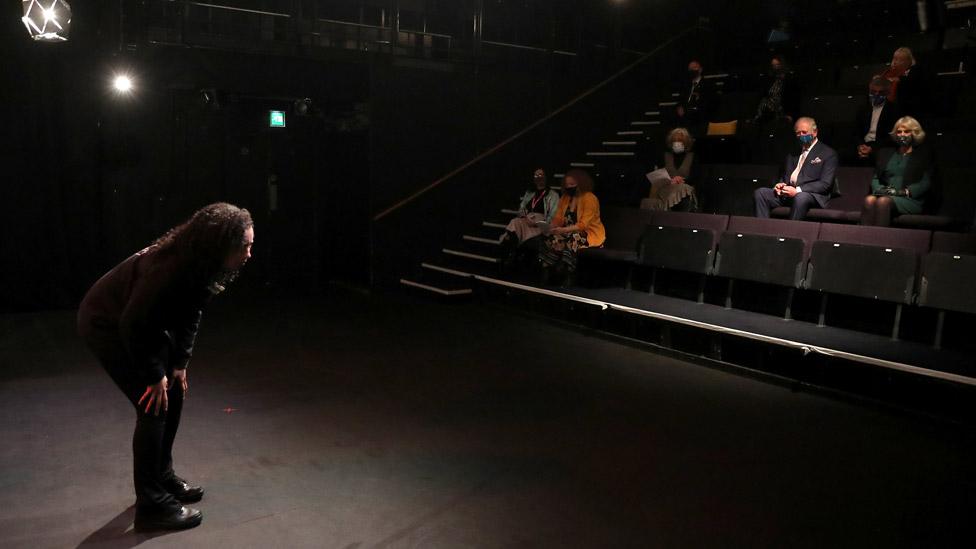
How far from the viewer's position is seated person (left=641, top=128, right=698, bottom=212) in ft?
21.4

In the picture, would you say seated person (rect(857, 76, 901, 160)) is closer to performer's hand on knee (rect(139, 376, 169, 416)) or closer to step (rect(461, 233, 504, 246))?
step (rect(461, 233, 504, 246))

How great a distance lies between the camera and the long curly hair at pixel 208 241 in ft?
8.10

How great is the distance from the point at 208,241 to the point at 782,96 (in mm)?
5919

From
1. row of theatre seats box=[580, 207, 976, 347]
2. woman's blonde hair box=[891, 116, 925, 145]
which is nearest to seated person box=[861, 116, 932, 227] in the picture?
woman's blonde hair box=[891, 116, 925, 145]

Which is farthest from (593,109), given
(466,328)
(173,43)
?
(173,43)

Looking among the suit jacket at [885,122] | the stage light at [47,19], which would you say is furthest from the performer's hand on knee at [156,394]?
the suit jacket at [885,122]

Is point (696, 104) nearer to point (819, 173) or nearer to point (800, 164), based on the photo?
point (800, 164)

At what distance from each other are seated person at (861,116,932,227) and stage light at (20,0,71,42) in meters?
5.86

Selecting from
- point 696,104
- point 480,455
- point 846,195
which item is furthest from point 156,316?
point 696,104

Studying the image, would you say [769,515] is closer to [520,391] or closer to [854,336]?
[520,391]

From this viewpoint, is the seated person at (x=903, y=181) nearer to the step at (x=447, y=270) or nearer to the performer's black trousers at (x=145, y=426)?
the step at (x=447, y=270)

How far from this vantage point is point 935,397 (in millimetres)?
4180

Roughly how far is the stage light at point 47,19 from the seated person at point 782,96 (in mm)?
5813

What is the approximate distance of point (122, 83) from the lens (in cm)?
657
